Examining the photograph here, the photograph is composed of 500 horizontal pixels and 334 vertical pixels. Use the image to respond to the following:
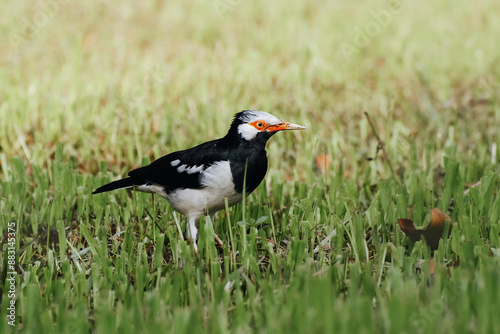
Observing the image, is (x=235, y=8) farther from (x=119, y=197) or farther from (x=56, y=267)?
(x=56, y=267)

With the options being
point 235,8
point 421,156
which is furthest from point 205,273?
point 235,8

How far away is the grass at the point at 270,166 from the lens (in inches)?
107

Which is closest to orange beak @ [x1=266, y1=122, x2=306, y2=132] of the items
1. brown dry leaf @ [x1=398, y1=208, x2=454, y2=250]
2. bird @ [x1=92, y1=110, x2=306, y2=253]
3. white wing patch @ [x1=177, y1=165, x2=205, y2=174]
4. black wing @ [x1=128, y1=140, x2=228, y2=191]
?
bird @ [x1=92, y1=110, x2=306, y2=253]

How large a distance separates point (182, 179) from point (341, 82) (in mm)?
3605

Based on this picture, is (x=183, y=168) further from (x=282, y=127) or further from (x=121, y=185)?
(x=282, y=127)

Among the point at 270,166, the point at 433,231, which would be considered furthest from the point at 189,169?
the point at 270,166

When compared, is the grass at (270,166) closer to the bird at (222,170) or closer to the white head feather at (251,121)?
the bird at (222,170)

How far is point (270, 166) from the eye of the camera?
5.36 metres

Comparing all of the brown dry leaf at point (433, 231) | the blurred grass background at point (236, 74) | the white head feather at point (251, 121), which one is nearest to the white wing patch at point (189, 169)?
the white head feather at point (251, 121)

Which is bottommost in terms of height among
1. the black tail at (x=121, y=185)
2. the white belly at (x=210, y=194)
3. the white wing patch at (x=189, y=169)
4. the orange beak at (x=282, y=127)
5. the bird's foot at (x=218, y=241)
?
the bird's foot at (x=218, y=241)

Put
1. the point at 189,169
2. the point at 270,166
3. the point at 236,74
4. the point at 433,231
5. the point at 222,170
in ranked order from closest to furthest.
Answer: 1. the point at 433,231
2. the point at 222,170
3. the point at 189,169
4. the point at 270,166
5. the point at 236,74

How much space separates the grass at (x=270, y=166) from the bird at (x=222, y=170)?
0.18 metres

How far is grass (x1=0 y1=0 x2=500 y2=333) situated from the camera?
8.89 ft

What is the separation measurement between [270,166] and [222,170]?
171 cm
